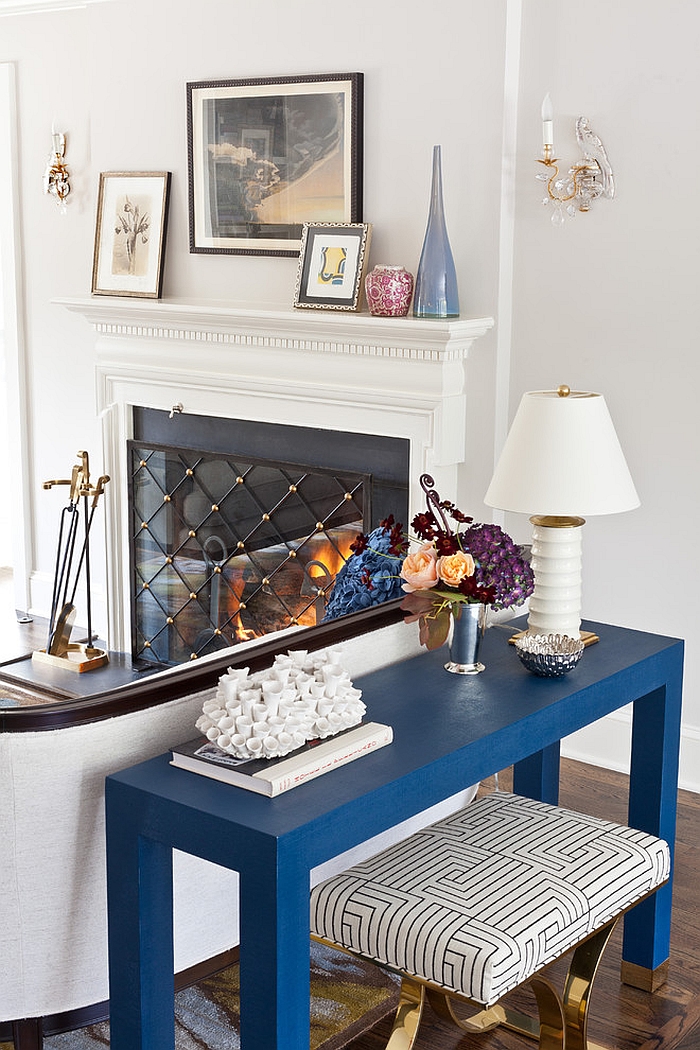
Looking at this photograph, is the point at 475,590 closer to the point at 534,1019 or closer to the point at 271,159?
the point at 534,1019

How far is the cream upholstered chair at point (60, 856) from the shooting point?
2014 mm

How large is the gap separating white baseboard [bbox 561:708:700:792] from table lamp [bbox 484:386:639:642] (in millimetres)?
1362

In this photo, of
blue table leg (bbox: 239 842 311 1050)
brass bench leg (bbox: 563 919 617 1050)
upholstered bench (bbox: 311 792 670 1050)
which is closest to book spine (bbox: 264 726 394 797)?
blue table leg (bbox: 239 842 311 1050)

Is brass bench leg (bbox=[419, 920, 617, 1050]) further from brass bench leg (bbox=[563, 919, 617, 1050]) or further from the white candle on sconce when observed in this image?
the white candle on sconce

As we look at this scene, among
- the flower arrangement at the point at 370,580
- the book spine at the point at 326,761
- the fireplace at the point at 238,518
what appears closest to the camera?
the book spine at the point at 326,761

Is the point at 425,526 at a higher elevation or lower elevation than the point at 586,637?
higher

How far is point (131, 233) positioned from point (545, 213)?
1.73 meters

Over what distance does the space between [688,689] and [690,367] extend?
954 millimetres

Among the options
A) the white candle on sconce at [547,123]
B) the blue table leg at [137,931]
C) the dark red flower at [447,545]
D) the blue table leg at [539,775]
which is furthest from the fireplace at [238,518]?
the blue table leg at [137,931]

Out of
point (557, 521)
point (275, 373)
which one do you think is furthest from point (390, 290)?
point (557, 521)

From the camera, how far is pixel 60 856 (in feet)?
6.77

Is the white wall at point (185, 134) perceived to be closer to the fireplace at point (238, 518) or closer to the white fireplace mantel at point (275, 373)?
the white fireplace mantel at point (275, 373)

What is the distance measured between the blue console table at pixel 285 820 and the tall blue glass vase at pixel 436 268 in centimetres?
157

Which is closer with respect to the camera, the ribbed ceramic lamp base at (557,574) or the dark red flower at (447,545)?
the dark red flower at (447,545)
